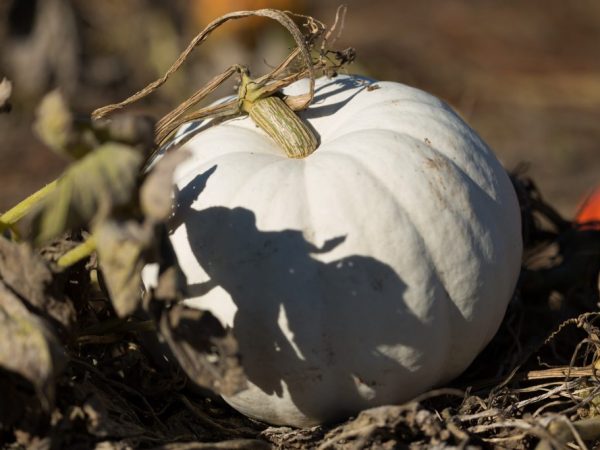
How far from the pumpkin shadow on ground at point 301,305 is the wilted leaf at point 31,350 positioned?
1.34ft

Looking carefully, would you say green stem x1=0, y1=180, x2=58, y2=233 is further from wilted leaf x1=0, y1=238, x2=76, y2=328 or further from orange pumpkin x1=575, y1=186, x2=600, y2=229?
orange pumpkin x1=575, y1=186, x2=600, y2=229

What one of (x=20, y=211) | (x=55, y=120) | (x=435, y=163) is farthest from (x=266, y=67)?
(x=55, y=120)

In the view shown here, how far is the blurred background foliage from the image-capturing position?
20.2ft

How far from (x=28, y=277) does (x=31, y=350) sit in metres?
0.18

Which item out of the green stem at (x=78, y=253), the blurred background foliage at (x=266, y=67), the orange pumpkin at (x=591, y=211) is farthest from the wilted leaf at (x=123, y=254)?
the blurred background foliage at (x=266, y=67)

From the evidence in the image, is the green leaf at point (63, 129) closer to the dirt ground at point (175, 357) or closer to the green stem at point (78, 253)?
the dirt ground at point (175, 357)

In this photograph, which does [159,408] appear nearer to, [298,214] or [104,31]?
[298,214]

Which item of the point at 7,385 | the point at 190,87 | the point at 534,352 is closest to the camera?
the point at 7,385

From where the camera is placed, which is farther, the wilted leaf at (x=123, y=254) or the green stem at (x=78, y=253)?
the green stem at (x=78, y=253)

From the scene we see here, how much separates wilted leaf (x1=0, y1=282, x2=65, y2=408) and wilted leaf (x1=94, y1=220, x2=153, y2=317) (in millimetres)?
140

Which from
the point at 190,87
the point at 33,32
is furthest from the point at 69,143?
the point at 33,32

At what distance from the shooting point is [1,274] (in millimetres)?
1718

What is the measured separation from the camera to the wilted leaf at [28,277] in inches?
66.8

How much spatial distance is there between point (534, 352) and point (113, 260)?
1.26 metres
